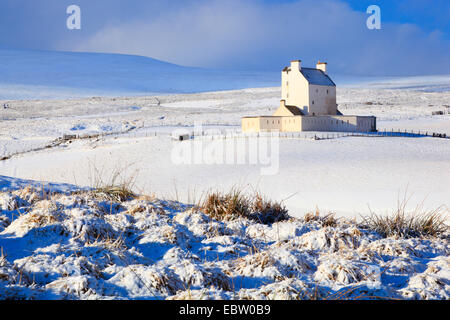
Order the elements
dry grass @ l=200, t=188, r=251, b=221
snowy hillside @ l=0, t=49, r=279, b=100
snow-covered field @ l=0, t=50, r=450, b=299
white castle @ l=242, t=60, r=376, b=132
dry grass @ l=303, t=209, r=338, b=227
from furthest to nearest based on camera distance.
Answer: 1. snowy hillside @ l=0, t=49, r=279, b=100
2. white castle @ l=242, t=60, r=376, b=132
3. dry grass @ l=200, t=188, r=251, b=221
4. dry grass @ l=303, t=209, r=338, b=227
5. snow-covered field @ l=0, t=50, r=450, b=299

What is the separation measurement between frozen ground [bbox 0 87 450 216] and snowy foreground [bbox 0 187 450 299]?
132 centimetres

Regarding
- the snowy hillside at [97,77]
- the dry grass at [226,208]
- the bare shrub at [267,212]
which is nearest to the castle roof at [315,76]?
the bare shrub at [267,212]

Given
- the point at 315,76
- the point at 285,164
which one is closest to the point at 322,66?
the point at 315,76

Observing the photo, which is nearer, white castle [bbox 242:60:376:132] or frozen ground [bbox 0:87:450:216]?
frozen ground [bbox 0:87:450:216]

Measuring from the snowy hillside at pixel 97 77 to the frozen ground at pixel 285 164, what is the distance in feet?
167

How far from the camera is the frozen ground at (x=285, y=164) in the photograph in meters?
16.4

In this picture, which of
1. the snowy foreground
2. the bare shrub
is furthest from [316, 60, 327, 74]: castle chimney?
the snowy foreground

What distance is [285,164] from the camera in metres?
25.1

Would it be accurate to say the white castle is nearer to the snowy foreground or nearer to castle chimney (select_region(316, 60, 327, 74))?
castle chimney (select_region(316, 60, 327, 74))

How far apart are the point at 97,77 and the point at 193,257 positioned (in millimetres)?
138335

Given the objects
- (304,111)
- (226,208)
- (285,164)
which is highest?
(304,111)

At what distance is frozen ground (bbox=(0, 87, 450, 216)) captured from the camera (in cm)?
1642

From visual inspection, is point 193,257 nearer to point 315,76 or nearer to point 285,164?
point 285,164

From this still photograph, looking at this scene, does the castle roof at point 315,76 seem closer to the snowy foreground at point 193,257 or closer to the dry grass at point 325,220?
the dry grass at point 325,220
